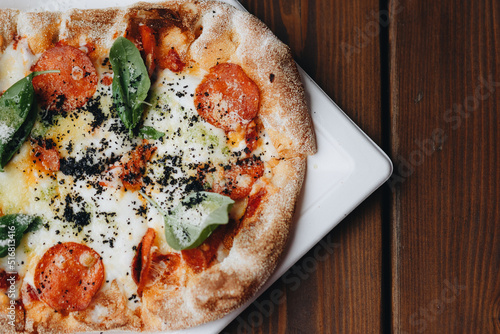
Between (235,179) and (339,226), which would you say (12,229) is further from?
(339,226)

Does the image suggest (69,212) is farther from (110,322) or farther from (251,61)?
(251,61)

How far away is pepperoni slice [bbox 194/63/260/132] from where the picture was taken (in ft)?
5.42

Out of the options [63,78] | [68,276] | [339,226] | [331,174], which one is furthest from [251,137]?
[68,276]

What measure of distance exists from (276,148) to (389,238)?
2.29ft

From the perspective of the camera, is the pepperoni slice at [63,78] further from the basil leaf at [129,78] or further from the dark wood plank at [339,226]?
the dark wood plank at [339,226]

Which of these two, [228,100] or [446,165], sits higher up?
[228,100]

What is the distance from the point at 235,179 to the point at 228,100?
1.01ft

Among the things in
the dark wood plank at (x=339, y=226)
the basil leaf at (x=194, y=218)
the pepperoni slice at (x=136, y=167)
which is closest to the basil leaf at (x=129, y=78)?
the pepperoni slice at (x=136, y=167)

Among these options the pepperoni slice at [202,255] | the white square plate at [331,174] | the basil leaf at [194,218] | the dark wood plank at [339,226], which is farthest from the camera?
the dark wood plank at [339,226]

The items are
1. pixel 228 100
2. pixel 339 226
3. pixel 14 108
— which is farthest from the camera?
pixel 339 226

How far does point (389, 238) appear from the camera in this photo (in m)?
1.93

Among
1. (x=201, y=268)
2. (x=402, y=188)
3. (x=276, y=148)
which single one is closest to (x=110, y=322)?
(x=201, y=268)

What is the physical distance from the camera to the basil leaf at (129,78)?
1580 mm

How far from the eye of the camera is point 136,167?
1.66 metres
